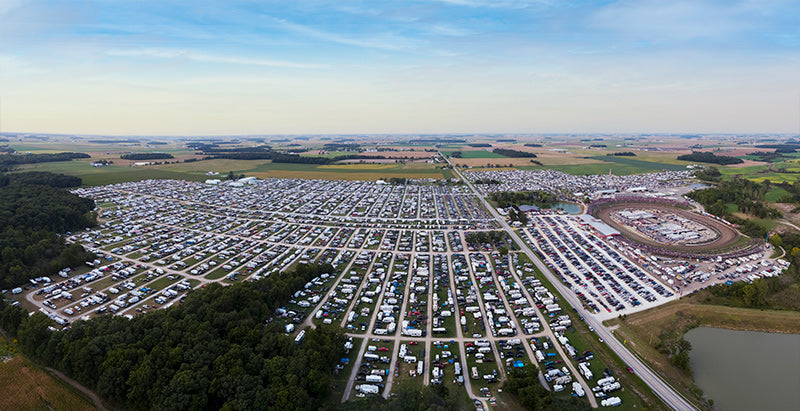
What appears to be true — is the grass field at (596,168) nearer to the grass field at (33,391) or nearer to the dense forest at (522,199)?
the dense forest at (522,199)

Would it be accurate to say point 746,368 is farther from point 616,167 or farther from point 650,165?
point 650,165

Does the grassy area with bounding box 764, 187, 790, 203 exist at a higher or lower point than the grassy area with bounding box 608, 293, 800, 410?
higher

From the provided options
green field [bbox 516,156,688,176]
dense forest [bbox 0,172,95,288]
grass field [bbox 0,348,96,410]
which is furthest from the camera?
green field [bbox 516,156,688,176]

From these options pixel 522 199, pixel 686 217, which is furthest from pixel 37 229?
pixel 686 217

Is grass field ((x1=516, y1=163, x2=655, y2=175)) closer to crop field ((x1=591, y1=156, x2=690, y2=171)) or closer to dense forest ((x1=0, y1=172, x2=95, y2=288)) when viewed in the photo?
crop field ((x1=591, y1=156, x2=690, y2=171))

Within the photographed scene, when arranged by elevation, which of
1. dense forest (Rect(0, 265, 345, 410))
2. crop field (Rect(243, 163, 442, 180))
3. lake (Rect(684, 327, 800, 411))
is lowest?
lake (Rect(684, 327, 800, 411))

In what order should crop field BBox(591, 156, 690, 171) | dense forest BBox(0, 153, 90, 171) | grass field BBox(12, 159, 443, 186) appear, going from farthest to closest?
1. crop field BBox(591, 156, 690, 171)
2. dense forest BBox(0, 153, 90, 171)
3. grass field BBox(12, 159, 443, 186)

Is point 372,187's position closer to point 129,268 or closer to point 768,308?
point 129,268

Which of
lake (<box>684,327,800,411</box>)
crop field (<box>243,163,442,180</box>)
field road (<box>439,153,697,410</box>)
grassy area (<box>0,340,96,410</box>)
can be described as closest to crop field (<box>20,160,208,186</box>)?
crop field (<box>243,163,442,180</box>)
